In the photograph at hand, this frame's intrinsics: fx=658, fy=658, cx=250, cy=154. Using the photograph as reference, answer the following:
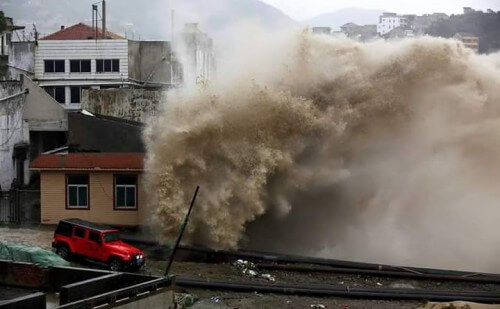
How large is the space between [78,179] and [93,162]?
1063 millimetres

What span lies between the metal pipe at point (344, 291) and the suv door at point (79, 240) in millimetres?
3550

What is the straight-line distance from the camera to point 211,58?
57250mm

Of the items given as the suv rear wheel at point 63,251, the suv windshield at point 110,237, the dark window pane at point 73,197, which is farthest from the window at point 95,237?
the dark window pane at point 73,197

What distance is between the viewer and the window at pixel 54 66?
44.0 m

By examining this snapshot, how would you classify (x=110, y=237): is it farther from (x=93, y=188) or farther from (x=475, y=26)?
(x=475, y=26)

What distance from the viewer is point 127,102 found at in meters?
37.5

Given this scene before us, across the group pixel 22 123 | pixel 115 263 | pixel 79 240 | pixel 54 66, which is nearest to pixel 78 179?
pixel 79 240

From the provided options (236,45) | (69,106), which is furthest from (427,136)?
(69,106)

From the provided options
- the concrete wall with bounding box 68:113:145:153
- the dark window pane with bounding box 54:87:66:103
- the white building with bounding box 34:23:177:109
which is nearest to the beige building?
the concrete wall with bounding box 68:113:145:153

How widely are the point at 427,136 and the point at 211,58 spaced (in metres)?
32.8

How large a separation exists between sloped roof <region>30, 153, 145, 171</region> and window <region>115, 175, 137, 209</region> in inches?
22.0

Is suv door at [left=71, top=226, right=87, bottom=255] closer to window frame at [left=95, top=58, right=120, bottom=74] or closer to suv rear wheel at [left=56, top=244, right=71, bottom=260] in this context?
suv rear wheel at [left=56, top=244, right=71, bottom=260]

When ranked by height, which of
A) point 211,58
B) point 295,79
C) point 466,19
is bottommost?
point 295,79

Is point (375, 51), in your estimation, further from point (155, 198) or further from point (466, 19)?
point (466, 19)
